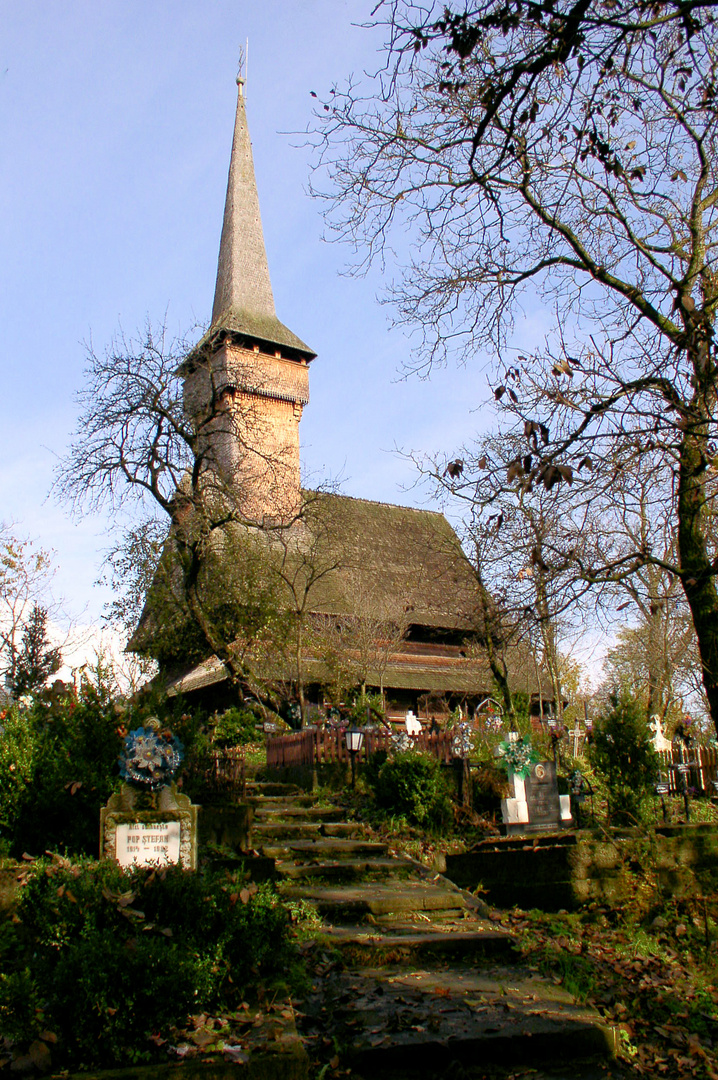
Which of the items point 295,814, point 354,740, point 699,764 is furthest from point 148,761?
point 699,764

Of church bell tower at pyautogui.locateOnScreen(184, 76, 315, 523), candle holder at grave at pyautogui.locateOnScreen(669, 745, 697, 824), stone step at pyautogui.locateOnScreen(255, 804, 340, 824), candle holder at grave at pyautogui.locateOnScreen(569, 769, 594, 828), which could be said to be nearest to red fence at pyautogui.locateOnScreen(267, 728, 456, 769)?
stone step at pyautogui.locateOnScreen(255, 804, 340, 824)

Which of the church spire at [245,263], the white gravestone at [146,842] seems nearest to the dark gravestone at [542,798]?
the white gravestone at [146,842]

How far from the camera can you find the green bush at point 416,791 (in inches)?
471

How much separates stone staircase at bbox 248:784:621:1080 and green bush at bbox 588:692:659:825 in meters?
3.89

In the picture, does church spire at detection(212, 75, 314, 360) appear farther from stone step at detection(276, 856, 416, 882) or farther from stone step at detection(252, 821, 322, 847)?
stone step at detection(276, 856, 416, 882)

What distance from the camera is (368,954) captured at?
659cm

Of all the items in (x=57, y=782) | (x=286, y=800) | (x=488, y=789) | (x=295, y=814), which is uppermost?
(x=57, y=782)

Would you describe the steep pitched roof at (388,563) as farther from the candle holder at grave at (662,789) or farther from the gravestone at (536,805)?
the gravestone at (536,805)

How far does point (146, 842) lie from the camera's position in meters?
7.57

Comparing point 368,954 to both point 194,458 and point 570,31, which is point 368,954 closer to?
point 570,31

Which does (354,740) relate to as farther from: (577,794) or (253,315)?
(253,315)

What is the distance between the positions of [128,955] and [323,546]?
21339 mm

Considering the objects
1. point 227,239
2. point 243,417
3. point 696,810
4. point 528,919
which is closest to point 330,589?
point 243,417

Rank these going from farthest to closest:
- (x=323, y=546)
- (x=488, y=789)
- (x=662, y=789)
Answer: (x=323, y=546) < (x=662, y=789) < (x=488, y=789)
